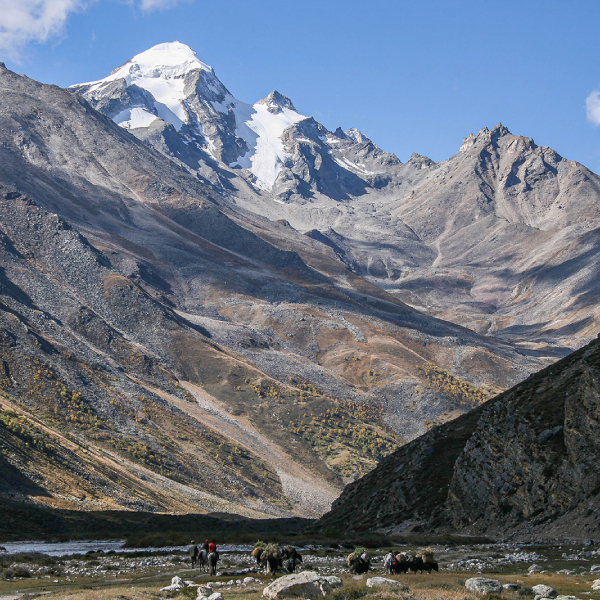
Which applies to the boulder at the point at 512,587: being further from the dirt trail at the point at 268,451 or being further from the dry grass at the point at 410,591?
the dirt trail at the point at 268,451

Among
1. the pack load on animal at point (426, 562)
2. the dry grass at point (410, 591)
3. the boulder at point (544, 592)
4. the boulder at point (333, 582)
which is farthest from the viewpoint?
the pack load on animal at point (426, 562)

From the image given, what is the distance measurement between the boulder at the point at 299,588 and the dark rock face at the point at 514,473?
69.9 feet

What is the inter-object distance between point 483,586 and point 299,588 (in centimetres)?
548

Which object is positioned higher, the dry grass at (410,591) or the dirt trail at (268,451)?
the dirt trail at (268,451)

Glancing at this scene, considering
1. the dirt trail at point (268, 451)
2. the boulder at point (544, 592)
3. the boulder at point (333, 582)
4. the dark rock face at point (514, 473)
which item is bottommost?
the boulder at point (544, 592)

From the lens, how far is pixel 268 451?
5369 inches

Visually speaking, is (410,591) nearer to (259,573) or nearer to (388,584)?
(388,584)

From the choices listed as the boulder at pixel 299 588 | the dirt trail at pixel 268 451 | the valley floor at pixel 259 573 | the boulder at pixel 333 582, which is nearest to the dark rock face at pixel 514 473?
the valley floor at pixel 259 573

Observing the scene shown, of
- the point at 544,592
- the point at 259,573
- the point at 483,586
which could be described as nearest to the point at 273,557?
the point at 259,573

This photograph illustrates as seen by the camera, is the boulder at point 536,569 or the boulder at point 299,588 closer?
the boulder at point 299,588

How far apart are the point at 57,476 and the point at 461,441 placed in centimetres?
4820

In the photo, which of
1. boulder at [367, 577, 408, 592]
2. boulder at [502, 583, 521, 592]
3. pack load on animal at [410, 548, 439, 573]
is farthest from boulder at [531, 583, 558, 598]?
pack load on animal at [410, 548, 439, 573]

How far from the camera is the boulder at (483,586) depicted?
1986cm

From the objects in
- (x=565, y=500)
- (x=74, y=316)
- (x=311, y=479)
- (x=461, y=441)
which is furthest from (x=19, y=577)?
(x=74, y=316)
